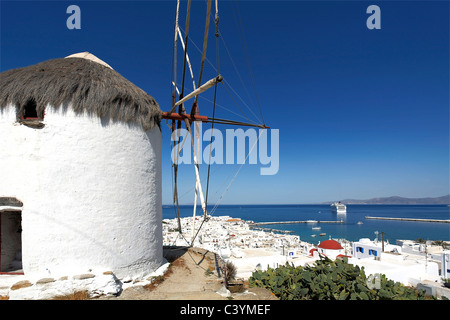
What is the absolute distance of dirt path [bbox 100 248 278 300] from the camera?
498 cm

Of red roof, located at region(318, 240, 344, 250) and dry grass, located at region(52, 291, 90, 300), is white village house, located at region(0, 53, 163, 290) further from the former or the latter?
red roof, located at region(318, 240, 344, 250)

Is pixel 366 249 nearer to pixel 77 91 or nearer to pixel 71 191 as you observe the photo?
pixel 71 191

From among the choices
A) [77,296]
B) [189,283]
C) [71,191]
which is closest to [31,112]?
[71,191]

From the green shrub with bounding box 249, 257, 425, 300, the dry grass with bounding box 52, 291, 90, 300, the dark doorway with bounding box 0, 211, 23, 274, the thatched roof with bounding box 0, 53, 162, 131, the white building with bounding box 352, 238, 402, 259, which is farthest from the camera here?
the white building with bounding box 352, 238, 402, 259

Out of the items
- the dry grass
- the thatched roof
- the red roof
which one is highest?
the thatched roof

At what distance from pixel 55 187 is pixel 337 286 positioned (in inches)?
252

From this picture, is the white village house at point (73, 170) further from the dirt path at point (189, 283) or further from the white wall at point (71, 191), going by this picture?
the dirt path at point (189, 283)

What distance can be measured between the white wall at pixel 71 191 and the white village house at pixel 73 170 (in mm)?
19

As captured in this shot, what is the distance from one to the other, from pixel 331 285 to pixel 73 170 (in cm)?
612

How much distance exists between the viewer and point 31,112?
6023 millimetres

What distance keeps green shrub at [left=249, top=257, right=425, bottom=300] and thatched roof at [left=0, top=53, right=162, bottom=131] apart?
501 centimetres

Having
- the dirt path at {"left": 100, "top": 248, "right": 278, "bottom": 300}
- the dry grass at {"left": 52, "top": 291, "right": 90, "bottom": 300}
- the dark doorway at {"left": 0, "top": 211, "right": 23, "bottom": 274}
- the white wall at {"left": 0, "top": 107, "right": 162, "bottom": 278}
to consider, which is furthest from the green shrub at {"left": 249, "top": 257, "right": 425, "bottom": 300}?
the dark doorway at {"left": 0, "top": 211, "right": 23, "bottom": 274}

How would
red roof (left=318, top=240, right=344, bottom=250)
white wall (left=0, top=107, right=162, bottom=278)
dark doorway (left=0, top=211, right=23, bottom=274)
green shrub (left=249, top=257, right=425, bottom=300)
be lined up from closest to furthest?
green shrub (left=249, top=257, right=425, bottom=300)
white wall (left=0, top=107, right=162, bottom=278)
dark doorway (left=0, top=211, right=23, bottom=274)
red roof (left=318, top=240, right=344, bottom=250)

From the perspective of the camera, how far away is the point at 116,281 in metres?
5.57
